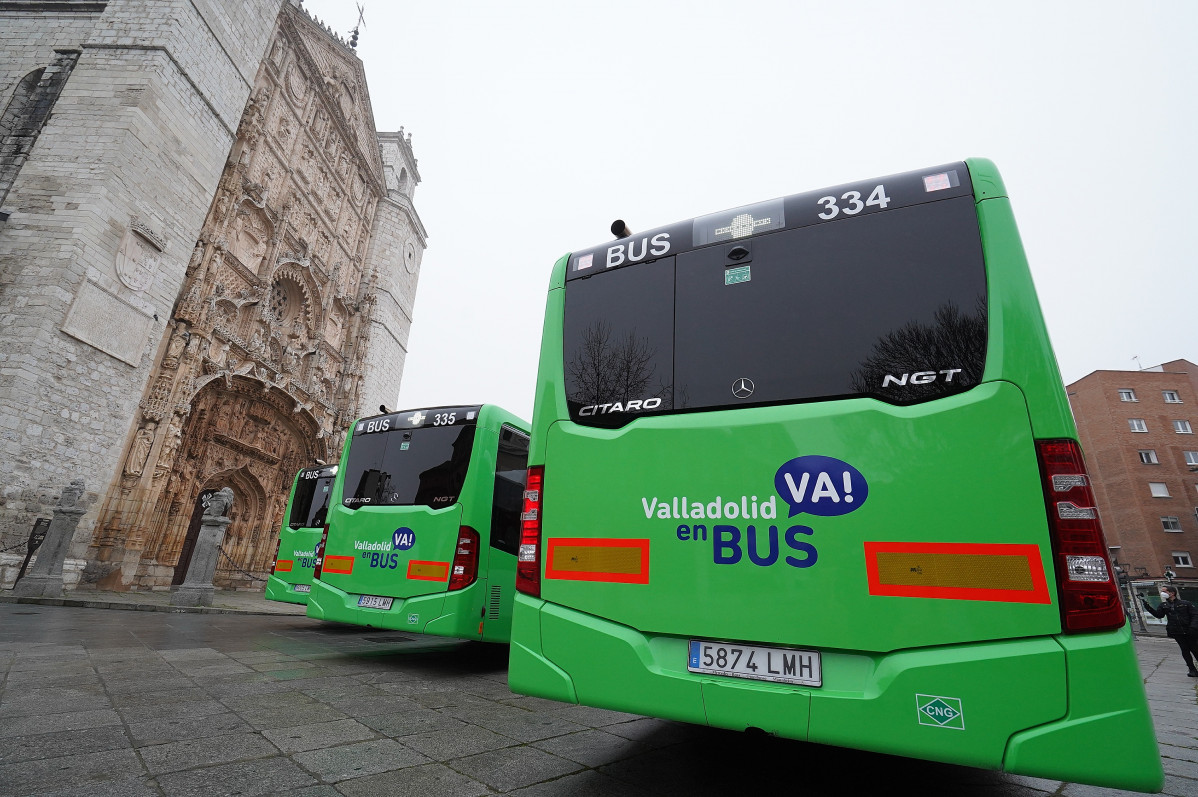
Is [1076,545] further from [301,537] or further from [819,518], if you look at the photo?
[301,537]

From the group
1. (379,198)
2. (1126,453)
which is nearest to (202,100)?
(379,198)

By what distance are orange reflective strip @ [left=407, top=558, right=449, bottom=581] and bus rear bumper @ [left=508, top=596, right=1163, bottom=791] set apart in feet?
11.0

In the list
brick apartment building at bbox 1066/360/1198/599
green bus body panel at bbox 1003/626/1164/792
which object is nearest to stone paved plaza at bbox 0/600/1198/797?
green bus body panel at bbox 1003/626/1164/792

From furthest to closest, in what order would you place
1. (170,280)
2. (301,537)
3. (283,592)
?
(170,280) → (301,537) → (283,592)

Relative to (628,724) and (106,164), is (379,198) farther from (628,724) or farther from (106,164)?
(628,724)

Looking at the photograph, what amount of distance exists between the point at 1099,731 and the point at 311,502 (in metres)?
12.0

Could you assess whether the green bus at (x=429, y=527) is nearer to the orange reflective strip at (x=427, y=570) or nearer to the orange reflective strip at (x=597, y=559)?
the orange reflective strip at (x=427, y=570)

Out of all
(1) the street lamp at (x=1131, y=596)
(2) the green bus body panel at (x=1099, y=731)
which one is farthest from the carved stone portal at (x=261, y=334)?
(1) the street lamp at (x=1131, y=596)

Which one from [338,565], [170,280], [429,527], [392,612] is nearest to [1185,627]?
[429,527]

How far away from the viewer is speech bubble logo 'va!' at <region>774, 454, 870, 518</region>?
1.96m

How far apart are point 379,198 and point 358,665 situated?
Result: 88.6 feet

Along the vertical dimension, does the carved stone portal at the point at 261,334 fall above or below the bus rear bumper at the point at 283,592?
above

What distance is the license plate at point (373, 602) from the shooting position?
535cm

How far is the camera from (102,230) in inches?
465
